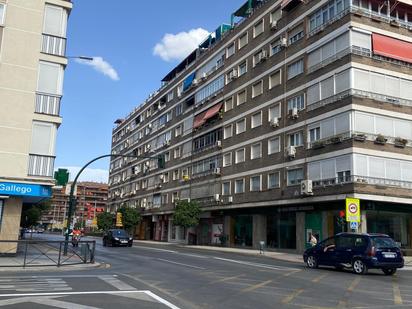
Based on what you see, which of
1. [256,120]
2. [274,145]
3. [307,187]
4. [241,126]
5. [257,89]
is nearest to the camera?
[307,187]

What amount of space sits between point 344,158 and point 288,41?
13.1 m

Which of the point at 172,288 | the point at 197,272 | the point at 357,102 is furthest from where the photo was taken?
the point at 357,102

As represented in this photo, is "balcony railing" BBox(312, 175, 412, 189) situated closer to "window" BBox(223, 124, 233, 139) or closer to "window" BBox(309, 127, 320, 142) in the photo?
"window" BBox(309, 127, 320, 142)

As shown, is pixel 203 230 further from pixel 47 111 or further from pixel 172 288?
pixel 172 288

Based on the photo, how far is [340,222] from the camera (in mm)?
30469

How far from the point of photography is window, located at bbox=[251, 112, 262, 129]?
41.6m

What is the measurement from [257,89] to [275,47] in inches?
168

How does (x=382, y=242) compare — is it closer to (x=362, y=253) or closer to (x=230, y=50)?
(x=362, y=253)

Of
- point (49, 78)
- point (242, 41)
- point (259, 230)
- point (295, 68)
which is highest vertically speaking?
point (242, 41)

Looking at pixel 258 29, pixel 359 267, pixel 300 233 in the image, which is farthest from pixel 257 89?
pixel 359 267

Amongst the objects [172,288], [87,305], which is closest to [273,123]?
[172,288]

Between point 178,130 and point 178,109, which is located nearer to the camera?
point 178,130

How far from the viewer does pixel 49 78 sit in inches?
1016

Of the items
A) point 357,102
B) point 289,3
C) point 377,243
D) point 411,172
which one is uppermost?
point 289,3
